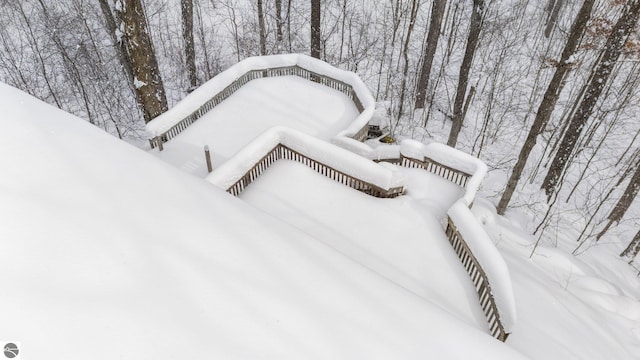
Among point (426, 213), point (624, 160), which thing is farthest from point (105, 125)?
point (624, 160)

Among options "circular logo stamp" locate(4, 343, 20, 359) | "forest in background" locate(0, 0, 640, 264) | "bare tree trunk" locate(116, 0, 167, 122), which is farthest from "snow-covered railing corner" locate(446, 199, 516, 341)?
"bare tree trunk" locate(116, 0, 167, 122)

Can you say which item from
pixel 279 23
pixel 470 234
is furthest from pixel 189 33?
pixel 470 234

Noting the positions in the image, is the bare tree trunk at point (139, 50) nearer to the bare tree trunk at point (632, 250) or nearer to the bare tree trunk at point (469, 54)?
the bare tree trunk at point (469, 54)

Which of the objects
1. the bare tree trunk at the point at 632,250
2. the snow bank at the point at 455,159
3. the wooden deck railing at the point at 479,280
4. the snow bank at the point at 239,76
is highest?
the snow bank at the point at 239,76

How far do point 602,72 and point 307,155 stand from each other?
880cm

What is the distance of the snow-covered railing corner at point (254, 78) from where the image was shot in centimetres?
980

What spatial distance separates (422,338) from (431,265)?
477cm

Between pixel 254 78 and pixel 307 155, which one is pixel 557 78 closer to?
pixel 307 155

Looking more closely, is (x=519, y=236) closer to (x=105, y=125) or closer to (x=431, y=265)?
(x=431, y=265)

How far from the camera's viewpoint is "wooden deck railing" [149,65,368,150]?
1005 centimetres

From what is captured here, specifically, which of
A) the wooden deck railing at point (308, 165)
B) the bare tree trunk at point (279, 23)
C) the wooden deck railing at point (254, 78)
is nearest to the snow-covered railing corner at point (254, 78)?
the wooden deck railing at point (254, 78)

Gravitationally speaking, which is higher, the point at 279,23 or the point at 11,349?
the point at 11,349

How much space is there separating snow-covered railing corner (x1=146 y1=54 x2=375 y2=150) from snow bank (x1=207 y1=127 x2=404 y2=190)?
6.00 ft

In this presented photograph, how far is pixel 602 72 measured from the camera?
10.1 meters
